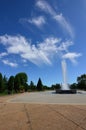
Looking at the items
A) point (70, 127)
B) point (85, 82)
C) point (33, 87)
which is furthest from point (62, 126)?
point (85, 82)

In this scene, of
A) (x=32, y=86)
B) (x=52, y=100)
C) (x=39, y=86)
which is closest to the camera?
(x=52, y=100)

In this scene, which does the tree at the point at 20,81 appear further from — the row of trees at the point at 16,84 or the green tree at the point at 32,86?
the green tree at the point at 32,86

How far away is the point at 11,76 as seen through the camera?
241 ft

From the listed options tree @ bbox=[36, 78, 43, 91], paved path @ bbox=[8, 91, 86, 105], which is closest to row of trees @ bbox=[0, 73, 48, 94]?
tree @ bbox=[36, 78, 43, 91]

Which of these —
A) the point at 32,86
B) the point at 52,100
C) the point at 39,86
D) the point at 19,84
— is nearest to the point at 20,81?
the point at 19,84

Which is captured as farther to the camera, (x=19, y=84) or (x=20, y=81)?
(x=20, y=81)

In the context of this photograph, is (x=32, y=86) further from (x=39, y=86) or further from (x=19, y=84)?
(x=19, y=84)

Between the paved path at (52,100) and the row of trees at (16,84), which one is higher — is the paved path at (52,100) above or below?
below

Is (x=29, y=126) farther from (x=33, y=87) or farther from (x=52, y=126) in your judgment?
(x=33, y=87)

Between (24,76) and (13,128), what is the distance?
87366 millimetres

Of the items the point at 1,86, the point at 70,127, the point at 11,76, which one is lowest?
the point at 70,127

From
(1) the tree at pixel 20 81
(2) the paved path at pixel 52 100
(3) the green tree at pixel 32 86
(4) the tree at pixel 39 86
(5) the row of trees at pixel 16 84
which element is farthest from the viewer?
(3) the green tree at pixel 32 86

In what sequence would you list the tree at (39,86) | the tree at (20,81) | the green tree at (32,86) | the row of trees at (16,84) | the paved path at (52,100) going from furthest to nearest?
the green tree at (32,86) < the tree at (39,86) < the tree at (20,81) < the row of trees at (16,84) < the paved path at (52,100)

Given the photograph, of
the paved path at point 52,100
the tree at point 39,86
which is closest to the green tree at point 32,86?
the tree at point 39,86
